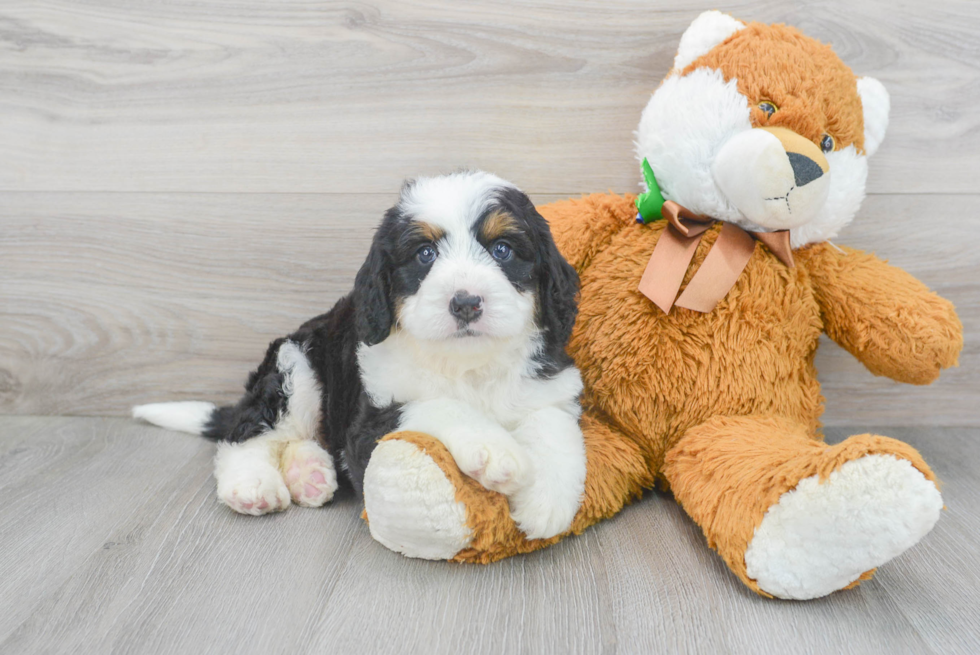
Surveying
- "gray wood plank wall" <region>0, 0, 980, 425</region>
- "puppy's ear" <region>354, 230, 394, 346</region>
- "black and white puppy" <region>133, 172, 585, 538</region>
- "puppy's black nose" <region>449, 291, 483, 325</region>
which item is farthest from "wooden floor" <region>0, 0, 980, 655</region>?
"puppy's black nose" <region>449, 291, 483, 325</region>

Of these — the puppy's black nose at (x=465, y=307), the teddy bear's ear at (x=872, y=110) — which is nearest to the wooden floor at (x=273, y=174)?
the teddy bear's ear at (x=872, y=110)

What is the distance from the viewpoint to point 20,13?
2100 millimetres

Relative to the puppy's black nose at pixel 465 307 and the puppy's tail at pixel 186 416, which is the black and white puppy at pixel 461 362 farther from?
the puppy's tail at pixel 186 416

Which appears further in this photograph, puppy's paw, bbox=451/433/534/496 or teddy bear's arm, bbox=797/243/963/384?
teddy bear's arm, bbox=797/243/963/384

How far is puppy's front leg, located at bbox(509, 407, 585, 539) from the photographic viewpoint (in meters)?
1.37

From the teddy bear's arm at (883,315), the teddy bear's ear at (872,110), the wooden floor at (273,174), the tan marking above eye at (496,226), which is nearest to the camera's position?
the tan marking above eye at (496,226)

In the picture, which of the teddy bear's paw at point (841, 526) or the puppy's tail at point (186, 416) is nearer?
the teddy bear's paw at point (841, 526)

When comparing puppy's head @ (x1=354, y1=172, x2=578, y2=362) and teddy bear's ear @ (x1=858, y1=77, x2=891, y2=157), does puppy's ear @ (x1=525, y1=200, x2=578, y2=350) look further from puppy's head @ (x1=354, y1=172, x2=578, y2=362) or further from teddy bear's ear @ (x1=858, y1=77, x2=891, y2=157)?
teddy bear's ear @ (x1=858, y1=77, x2=891, y2=157)

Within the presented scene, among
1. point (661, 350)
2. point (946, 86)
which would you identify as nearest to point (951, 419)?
point (946, 86)

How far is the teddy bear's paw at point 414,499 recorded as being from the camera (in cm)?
130

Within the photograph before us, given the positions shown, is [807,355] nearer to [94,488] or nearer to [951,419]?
[951,419]

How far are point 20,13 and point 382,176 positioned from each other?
3.92ft

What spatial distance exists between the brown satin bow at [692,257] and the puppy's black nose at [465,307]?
20.0 inches

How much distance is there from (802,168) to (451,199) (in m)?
0.76
